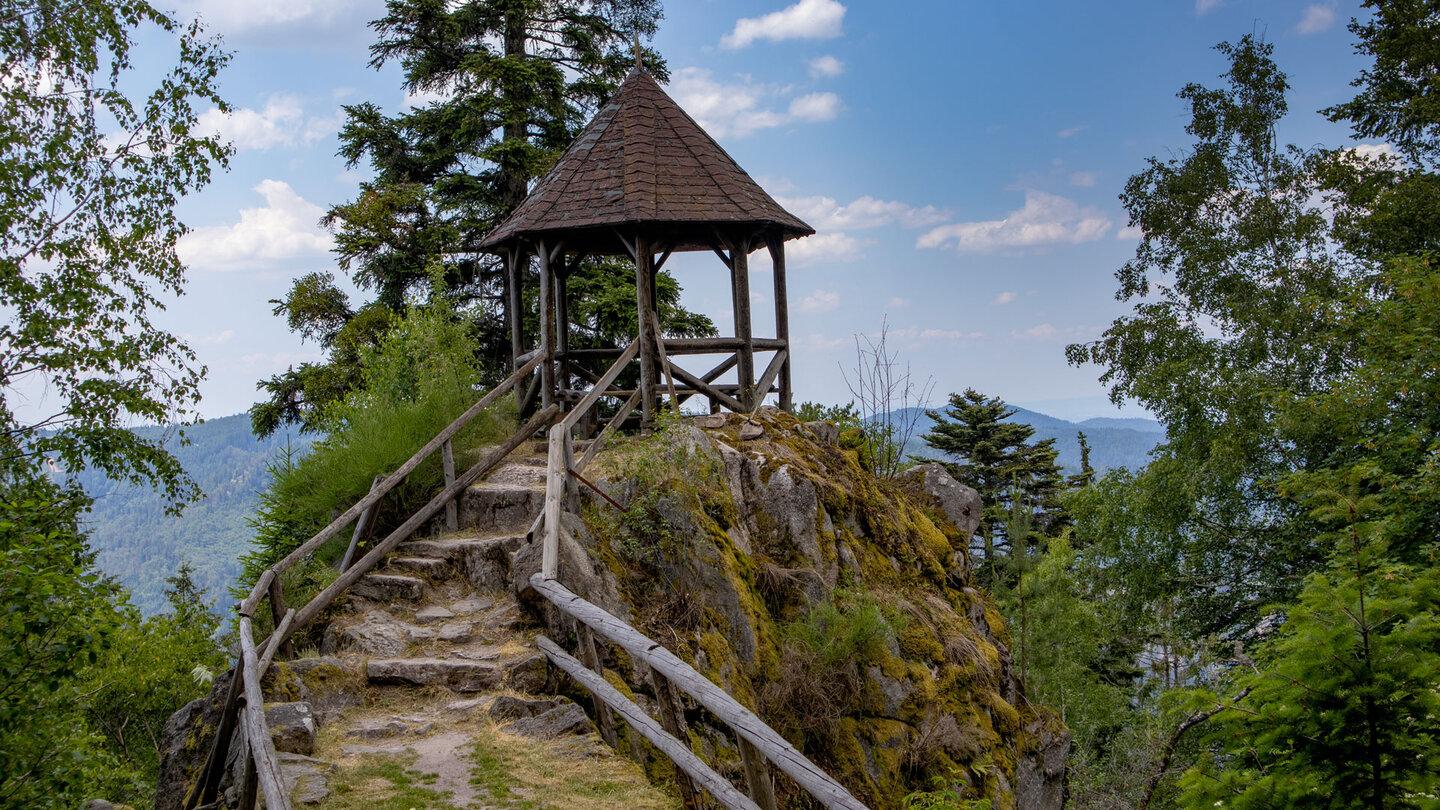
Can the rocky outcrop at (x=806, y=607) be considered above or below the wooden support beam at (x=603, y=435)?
below

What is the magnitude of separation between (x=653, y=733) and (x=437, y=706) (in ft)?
6.85

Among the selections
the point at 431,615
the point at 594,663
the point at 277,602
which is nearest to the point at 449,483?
the point at 431,615

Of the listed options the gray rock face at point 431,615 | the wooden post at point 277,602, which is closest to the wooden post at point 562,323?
the gray rock face at point 431,615

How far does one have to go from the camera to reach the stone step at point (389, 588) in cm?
799

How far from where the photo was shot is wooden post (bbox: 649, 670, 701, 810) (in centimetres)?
548

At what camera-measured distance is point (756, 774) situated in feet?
14.4

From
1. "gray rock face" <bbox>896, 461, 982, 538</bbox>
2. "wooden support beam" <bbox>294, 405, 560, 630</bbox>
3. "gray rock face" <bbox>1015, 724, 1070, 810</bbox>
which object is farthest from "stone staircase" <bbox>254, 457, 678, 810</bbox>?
"gray rock face" <bbox>896, 461, 982, 538</bbox>

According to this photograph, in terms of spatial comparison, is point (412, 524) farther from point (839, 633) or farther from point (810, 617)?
point (839, 633)

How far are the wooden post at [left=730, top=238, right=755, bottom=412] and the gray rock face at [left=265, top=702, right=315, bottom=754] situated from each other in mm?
6701

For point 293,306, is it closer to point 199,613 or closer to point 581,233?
point 199,613

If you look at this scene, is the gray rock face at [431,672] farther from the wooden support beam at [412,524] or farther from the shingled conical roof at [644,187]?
the shingled conical roof at [644,187]

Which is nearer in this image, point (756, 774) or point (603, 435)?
point (756, 774)

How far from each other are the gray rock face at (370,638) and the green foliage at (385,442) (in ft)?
2.97

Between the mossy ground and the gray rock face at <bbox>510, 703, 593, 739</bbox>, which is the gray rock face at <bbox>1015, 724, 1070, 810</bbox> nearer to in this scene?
the mossy ground
